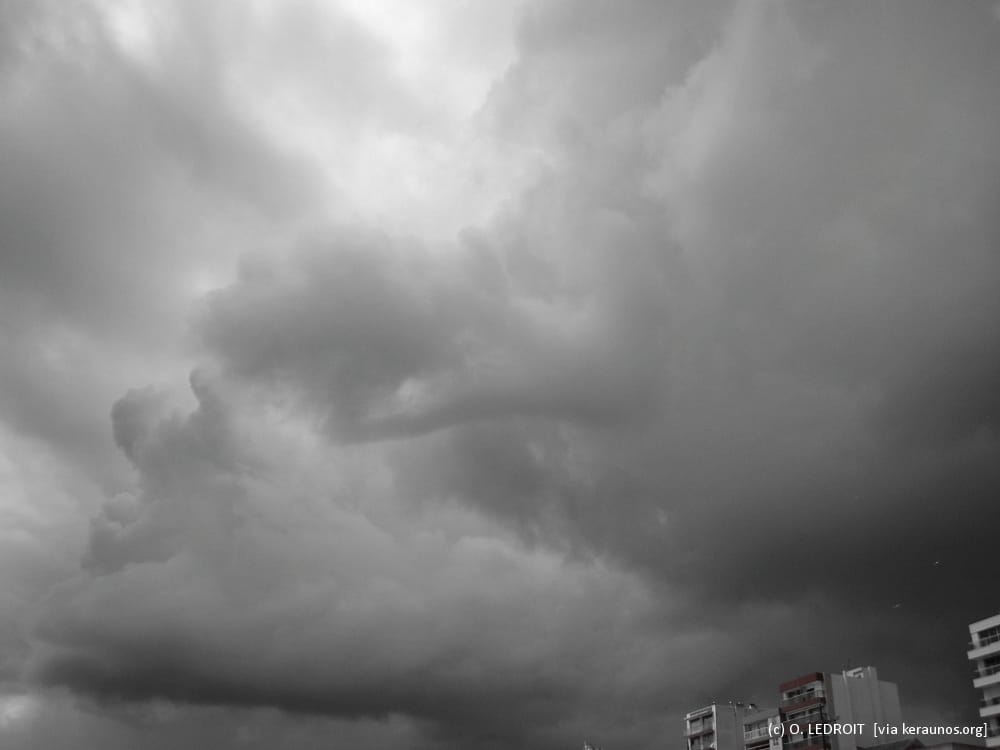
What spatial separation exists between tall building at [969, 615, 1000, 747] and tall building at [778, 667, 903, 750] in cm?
2646

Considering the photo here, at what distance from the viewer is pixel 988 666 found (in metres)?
130

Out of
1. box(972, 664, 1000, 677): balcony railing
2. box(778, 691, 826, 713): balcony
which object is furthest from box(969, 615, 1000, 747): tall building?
box(778, 691, 826, 713): balcony

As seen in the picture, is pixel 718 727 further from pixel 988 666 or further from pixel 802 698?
pixel 988 666

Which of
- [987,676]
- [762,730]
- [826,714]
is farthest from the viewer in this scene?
[762,730]

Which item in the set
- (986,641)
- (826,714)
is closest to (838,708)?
(826,714)

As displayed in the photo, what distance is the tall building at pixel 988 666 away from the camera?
5002 inches

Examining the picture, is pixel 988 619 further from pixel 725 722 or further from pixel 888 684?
pixel 725 722

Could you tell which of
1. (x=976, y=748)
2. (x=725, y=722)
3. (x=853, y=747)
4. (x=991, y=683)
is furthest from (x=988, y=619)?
(x=725, y=722)

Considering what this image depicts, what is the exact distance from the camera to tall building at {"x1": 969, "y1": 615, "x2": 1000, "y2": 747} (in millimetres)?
127062

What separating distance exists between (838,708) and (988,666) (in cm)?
3134

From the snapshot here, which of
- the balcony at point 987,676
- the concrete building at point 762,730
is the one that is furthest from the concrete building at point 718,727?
the balcony at point 987,676

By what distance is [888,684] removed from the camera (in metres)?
164

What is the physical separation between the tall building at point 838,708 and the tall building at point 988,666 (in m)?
26.5

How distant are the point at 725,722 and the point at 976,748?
207ft
